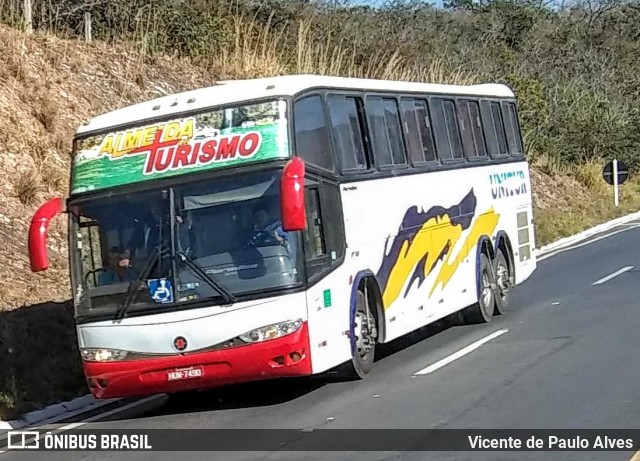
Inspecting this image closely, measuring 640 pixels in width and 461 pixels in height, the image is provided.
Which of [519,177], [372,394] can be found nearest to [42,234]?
[372,394]

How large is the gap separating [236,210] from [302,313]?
108 cm

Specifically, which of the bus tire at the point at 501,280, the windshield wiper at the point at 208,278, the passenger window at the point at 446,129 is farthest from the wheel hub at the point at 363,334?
the bus tire at the point at 501,280

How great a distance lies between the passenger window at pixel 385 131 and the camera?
42.7 feet

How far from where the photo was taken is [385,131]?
43.9 feet

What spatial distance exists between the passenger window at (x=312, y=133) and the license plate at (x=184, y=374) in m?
2.17

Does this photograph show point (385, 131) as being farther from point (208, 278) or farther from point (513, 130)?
point (513, 130)

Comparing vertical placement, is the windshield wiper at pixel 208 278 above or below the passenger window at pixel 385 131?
below

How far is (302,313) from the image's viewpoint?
34.3ft

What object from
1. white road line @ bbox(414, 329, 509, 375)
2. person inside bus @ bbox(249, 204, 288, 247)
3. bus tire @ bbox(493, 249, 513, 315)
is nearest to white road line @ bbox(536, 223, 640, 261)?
bus tire @ bbox(493, 249, 513, 315)

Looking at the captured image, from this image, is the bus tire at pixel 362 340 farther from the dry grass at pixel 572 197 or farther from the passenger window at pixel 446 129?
the dry grass at pixel 572 197

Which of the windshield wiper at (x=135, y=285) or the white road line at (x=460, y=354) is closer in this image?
the windshield wiper at (x=135, y=285)

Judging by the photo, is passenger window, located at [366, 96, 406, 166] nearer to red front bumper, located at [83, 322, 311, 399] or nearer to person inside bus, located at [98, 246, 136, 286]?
red front bumper, located at [83, 322, 311, 399]

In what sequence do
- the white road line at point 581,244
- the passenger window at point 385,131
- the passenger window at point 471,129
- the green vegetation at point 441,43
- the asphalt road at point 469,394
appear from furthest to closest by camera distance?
the green vegetation at point 441,43, the white road line at point 581,244, the passenger window at point 471,129, the passenger window at point 385,131, the asphalt road at point 469,394

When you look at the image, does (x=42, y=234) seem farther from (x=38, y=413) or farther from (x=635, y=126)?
(x=635, y=126)
